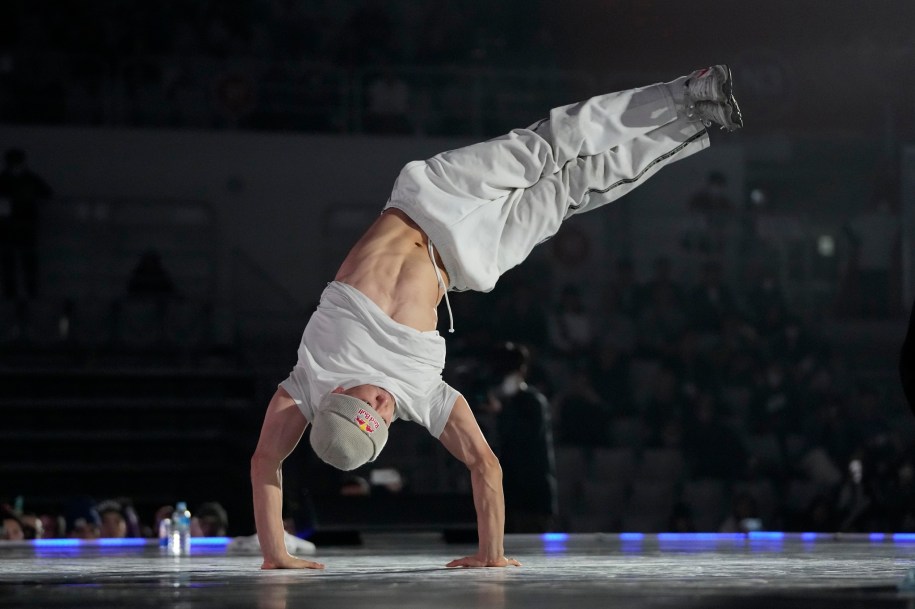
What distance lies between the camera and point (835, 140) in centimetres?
1185

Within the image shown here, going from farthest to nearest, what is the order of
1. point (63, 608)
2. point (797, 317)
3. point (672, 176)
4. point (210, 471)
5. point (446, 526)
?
point (672, 176) < point (797, 317) < point (210, 471) < point (446, 526) < point (63, 608)

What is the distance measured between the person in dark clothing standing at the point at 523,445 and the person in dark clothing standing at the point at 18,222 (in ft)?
16.1

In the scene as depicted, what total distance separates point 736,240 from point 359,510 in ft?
18.9

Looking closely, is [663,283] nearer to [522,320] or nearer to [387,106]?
[522,320]

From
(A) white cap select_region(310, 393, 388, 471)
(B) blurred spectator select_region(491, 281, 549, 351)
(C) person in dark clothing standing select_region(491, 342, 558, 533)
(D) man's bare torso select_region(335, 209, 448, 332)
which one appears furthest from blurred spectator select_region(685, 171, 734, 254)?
(A) white cap select_region(310, 393, 388, 471)

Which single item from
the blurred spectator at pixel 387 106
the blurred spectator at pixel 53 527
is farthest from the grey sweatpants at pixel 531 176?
the blurred spectator at pixel 387 106

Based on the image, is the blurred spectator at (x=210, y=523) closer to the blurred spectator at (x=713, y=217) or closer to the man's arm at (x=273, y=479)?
the man's arm at (x=273, y=479)

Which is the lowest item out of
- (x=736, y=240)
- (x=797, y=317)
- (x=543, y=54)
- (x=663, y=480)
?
(x=663, y=480)

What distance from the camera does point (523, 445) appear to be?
630 centimetres

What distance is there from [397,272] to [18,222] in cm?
720

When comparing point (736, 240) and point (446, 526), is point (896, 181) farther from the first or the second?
point (446, 526)

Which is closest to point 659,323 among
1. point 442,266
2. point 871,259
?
point 871,259

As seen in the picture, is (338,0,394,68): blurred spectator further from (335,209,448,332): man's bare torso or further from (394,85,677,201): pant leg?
(335,209,448,332): man's bare torso

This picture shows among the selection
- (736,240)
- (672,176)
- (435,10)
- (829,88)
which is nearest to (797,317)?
(736,240)
